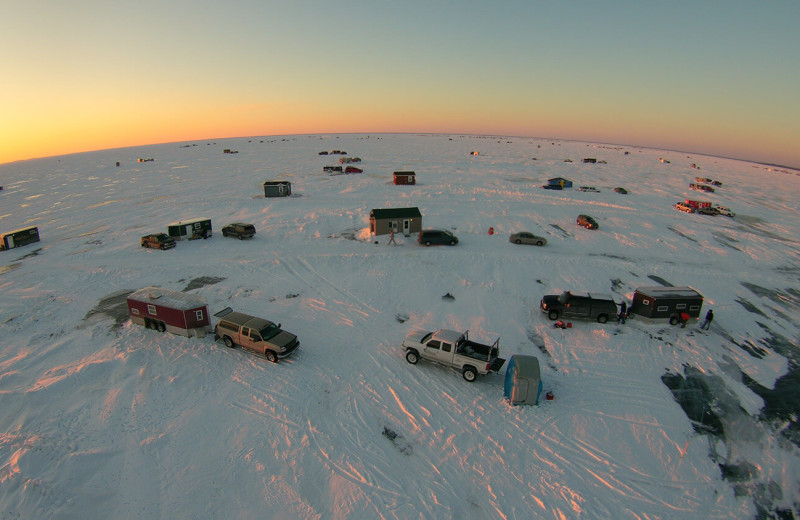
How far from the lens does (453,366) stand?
1747 cm

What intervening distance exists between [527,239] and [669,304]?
48.0 feet

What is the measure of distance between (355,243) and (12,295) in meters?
25.1

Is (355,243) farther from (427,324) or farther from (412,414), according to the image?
(412,414)

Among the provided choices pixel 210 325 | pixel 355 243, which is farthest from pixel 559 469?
pixel 355 243

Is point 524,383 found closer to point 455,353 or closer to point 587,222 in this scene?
point 455,353

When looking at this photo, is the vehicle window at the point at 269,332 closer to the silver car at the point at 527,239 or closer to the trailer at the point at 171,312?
the trailer at the point at 171,312

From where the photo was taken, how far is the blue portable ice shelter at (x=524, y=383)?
15.3 metres

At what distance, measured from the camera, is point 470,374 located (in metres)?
17.0

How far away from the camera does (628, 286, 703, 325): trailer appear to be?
22078 mm

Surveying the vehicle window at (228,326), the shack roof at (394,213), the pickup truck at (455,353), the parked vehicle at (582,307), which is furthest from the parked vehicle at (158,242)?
the parked vehicle at (582,307)

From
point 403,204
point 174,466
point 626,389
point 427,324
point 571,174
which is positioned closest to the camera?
point 174,466

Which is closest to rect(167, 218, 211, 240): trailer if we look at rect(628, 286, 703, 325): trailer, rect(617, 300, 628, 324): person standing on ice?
rect(617, 300, 628, 324): person standing on ice

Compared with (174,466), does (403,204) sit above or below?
above

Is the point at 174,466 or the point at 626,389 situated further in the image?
the point at 626,389
